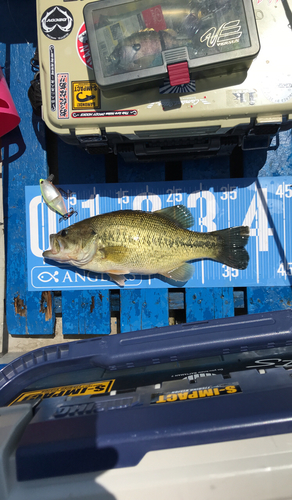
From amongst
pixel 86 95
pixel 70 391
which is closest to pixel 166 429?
pixel 70 391

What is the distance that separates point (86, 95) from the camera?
171 cm

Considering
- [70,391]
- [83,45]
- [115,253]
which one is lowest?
[70,391]

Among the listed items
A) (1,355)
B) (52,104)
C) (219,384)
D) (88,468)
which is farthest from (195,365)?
(1,355)

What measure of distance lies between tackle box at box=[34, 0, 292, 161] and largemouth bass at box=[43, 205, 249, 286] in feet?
2.13

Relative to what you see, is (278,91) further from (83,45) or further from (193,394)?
(193,394)

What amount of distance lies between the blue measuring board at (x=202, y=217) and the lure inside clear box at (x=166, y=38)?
1.00m

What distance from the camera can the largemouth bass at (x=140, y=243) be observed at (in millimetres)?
2221

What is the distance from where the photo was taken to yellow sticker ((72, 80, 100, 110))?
1.71 metres

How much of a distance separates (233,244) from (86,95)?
4.91 feet

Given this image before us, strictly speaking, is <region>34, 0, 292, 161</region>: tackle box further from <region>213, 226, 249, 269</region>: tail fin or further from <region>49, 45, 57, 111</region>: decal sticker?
<region>213, 226, 249, 269</region>: tail fin

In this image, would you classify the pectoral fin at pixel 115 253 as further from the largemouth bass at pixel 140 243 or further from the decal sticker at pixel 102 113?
the decal sticker at pixel 102 113

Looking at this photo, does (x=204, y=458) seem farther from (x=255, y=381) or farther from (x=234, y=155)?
(x=234, y=155)

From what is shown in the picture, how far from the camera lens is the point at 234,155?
243 cm

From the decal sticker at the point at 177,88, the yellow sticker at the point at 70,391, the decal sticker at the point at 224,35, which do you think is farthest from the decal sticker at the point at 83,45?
the yellow sticker at the point at 70,391
